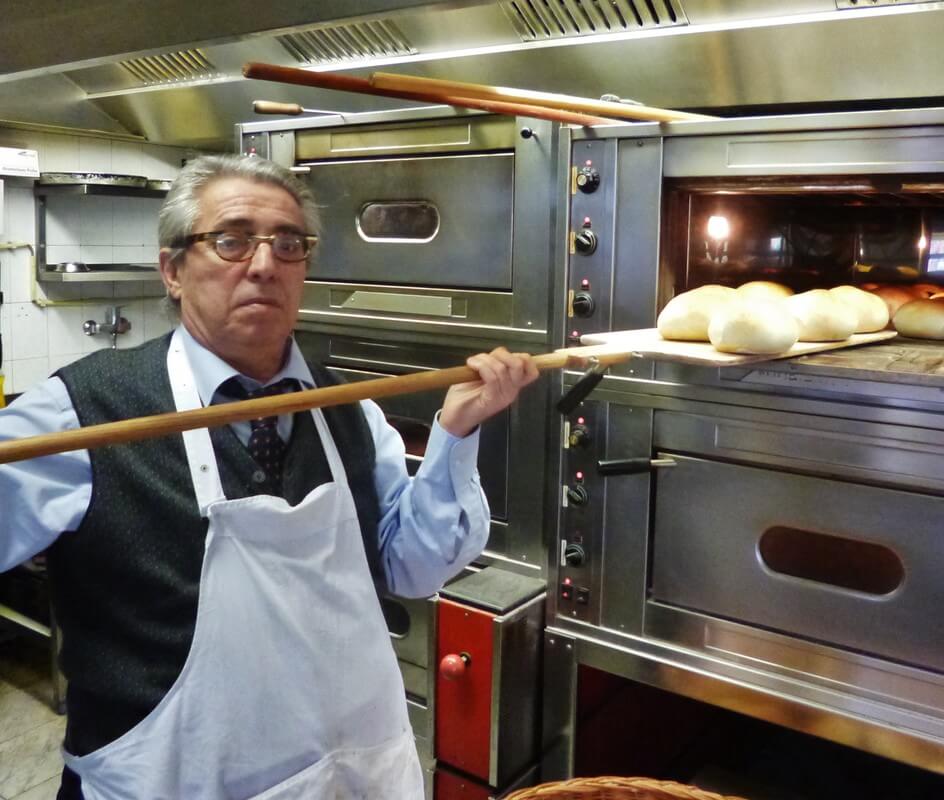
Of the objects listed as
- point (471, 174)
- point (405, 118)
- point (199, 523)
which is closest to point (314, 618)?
point (199, 523)

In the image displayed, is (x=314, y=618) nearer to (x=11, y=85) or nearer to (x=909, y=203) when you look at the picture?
(x=909, y=203)

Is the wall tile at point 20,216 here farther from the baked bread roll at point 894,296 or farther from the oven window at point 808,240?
the baked bread roll at point 894,296

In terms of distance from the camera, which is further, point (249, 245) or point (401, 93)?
point (401, 93)

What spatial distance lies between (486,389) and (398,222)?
872mm

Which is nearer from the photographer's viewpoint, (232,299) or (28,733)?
(232,299)

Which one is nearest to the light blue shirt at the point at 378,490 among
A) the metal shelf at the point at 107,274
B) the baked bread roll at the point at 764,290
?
the baked bread roll at the point at 764,290


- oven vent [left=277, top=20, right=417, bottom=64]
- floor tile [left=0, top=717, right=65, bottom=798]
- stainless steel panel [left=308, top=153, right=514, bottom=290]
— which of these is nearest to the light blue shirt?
stainless steel panel [left=308, top=153, right=514, bottom=290]

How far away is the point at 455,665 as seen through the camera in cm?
179

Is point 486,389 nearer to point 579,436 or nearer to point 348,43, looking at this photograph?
point 579,436

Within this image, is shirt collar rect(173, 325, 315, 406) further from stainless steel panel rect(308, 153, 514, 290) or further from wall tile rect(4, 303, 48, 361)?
wall tile rect(4, 303, 48, 361)

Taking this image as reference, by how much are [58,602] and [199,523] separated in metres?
0.25

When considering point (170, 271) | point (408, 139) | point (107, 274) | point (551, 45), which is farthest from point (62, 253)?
Answer: point (170, 271)

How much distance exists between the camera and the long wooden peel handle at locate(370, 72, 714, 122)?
1379 millimetres

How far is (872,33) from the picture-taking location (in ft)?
5.51
